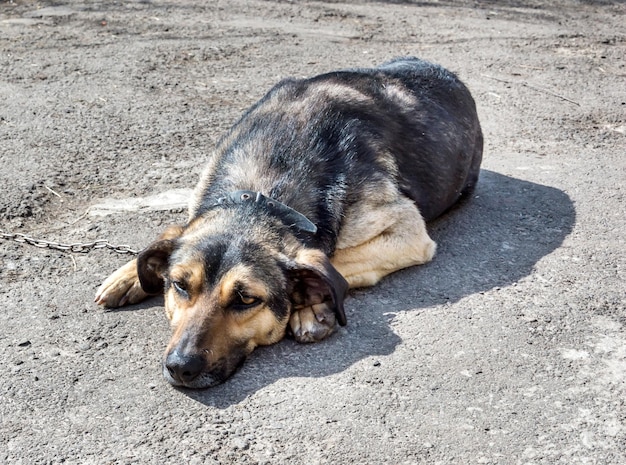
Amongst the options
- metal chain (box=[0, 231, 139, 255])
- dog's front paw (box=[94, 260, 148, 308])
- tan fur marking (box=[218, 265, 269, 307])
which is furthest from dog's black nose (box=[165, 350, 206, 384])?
metal chain (box=[0, 231, 139, 255])

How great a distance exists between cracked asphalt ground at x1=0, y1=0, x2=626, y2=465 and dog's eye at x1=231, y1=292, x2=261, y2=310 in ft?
1.02

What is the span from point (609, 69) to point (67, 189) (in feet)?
21.2

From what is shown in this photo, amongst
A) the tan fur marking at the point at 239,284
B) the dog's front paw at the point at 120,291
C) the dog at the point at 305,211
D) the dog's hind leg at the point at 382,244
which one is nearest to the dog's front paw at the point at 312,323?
the dog at the point at 305,211

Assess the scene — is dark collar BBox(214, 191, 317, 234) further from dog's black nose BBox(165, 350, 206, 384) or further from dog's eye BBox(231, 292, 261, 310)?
dog's black nose BBox(165, 350, 206, 384)

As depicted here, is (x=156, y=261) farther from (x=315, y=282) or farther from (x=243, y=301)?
(x=315, y=282)

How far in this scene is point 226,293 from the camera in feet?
14.4

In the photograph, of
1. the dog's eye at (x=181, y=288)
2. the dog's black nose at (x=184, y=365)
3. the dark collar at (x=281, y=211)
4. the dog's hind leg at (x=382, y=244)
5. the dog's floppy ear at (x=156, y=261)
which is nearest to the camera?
the dog's black nose at (x=184, y=365)

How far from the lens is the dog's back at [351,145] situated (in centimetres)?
523

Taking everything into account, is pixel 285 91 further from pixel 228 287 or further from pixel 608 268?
pixel 608 268

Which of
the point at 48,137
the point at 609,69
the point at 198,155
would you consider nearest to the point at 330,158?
the point at 198,155

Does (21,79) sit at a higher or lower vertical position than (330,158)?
lower

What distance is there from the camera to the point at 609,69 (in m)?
10.1

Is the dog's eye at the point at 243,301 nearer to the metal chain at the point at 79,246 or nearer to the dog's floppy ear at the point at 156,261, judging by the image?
the dog's floppy ear at the point at 156,261

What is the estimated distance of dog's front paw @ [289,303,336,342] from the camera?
4738 millimetres
